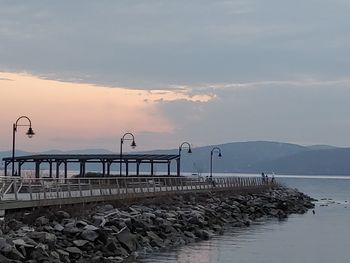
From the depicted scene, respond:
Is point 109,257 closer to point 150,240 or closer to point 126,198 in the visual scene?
point 150,240

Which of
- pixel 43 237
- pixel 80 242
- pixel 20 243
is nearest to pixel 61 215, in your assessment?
pixel 80 242

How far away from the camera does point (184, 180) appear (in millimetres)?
59344

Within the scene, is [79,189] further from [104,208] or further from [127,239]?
[127,239]

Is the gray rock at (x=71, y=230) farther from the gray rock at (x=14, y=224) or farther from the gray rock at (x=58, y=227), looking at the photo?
the gray rock at (x=14, y=224)

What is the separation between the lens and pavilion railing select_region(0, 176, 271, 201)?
2980 centimetres

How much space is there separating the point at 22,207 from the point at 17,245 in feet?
19.9

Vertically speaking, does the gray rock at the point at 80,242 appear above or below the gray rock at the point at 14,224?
below

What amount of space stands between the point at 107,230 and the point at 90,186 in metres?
9.24

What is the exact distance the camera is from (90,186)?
38.0 meters

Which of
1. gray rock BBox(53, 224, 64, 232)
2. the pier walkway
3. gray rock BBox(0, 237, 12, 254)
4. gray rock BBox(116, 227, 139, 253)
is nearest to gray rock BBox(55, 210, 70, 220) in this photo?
the pier walkway

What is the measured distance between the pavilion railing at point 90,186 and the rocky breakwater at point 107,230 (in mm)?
986

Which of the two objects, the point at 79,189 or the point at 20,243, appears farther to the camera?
the point at 79,189

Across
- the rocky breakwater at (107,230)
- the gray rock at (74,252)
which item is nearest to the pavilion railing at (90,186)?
the rocky breakwater at (107,230)

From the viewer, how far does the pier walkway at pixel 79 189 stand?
2950 centimetres
